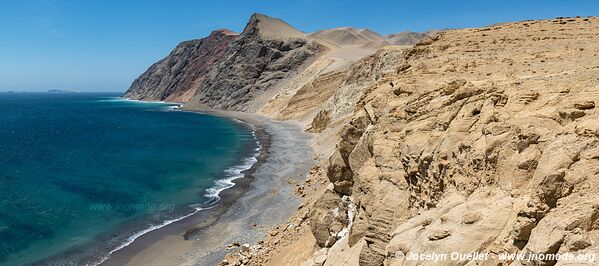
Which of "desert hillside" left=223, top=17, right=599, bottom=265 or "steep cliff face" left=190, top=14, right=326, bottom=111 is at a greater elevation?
"steep cliff face" left=190, top=14, right=326, bottom=111

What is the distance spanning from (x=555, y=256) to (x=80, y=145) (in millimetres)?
61838

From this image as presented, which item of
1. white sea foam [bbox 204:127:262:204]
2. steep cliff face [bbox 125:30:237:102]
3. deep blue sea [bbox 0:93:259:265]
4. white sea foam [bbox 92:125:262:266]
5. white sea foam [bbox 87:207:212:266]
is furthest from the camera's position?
steep cliff face [bbox 125:30:237:102]

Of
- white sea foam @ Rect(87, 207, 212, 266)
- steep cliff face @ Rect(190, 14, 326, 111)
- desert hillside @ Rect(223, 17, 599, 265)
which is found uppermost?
steep cliff face @ Rect(190, 14, 326, 111)

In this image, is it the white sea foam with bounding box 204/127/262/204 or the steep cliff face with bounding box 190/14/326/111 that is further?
the steep cliff face with bounding box 190/14/326/111

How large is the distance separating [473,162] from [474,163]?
0.12ft

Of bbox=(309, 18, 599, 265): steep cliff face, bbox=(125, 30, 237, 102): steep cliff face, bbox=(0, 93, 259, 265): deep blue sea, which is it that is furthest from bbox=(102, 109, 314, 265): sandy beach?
bbox=(125, 30, 237, 102): steep cliff face

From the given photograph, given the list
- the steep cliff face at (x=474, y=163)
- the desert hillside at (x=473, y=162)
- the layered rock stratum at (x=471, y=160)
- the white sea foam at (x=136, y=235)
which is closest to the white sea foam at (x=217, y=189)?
the white sea foam at (x=136, y=235)

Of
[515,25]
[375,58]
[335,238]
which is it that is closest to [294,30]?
[375,58]

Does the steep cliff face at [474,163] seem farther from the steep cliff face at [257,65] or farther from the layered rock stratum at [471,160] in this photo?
the steep cliff face at [257,65]

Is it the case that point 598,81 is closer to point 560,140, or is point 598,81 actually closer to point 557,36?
point 560,140

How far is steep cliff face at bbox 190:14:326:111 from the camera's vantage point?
112m

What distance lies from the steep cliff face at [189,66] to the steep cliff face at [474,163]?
147904 mm

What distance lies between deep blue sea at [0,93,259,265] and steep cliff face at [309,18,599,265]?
660 inches

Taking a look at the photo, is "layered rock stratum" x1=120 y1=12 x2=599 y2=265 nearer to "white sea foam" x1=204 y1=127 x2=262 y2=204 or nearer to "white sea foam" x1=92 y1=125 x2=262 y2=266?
"white sea foam" x1=92 y1=125 x2=262 y2=266
